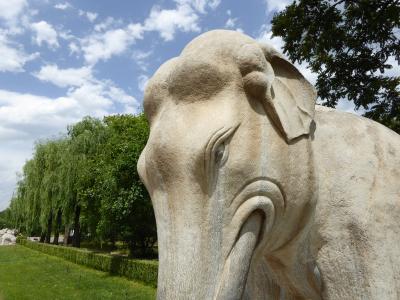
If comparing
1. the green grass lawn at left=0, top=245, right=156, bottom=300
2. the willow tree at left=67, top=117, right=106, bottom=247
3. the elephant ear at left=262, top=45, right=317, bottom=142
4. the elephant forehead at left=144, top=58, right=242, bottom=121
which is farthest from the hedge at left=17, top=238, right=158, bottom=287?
the elephant forehead at left=144, top=58, right=242, bottom=121

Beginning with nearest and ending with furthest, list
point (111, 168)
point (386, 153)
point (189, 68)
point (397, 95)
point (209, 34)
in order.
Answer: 1. point (189, 68)
2. point (209, 34)
3. point (386, 153)
4. point (397, 95)
5. point (111, 168)

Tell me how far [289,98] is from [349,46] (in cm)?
753

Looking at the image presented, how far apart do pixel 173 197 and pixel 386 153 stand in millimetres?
1155

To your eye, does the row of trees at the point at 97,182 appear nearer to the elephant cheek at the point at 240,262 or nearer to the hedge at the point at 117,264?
the hedge at the point at 117,264

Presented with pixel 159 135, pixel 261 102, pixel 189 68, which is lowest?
pixel 159 135

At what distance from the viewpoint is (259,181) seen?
69.3 inches

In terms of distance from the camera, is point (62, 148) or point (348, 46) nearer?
point (348, 46)

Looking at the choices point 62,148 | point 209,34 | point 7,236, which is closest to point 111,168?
point 62,148

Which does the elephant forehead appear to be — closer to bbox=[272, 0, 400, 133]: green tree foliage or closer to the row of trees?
bbox=[272, 0, 400, 133]: green tree foliage

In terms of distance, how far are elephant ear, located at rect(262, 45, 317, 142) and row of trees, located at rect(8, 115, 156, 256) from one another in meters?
14.6

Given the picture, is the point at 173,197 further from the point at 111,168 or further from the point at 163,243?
the point at 111,168

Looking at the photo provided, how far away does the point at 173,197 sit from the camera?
1694mm

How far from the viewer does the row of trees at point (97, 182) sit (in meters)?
16.7

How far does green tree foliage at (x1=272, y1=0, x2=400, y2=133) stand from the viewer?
8.34 meters
